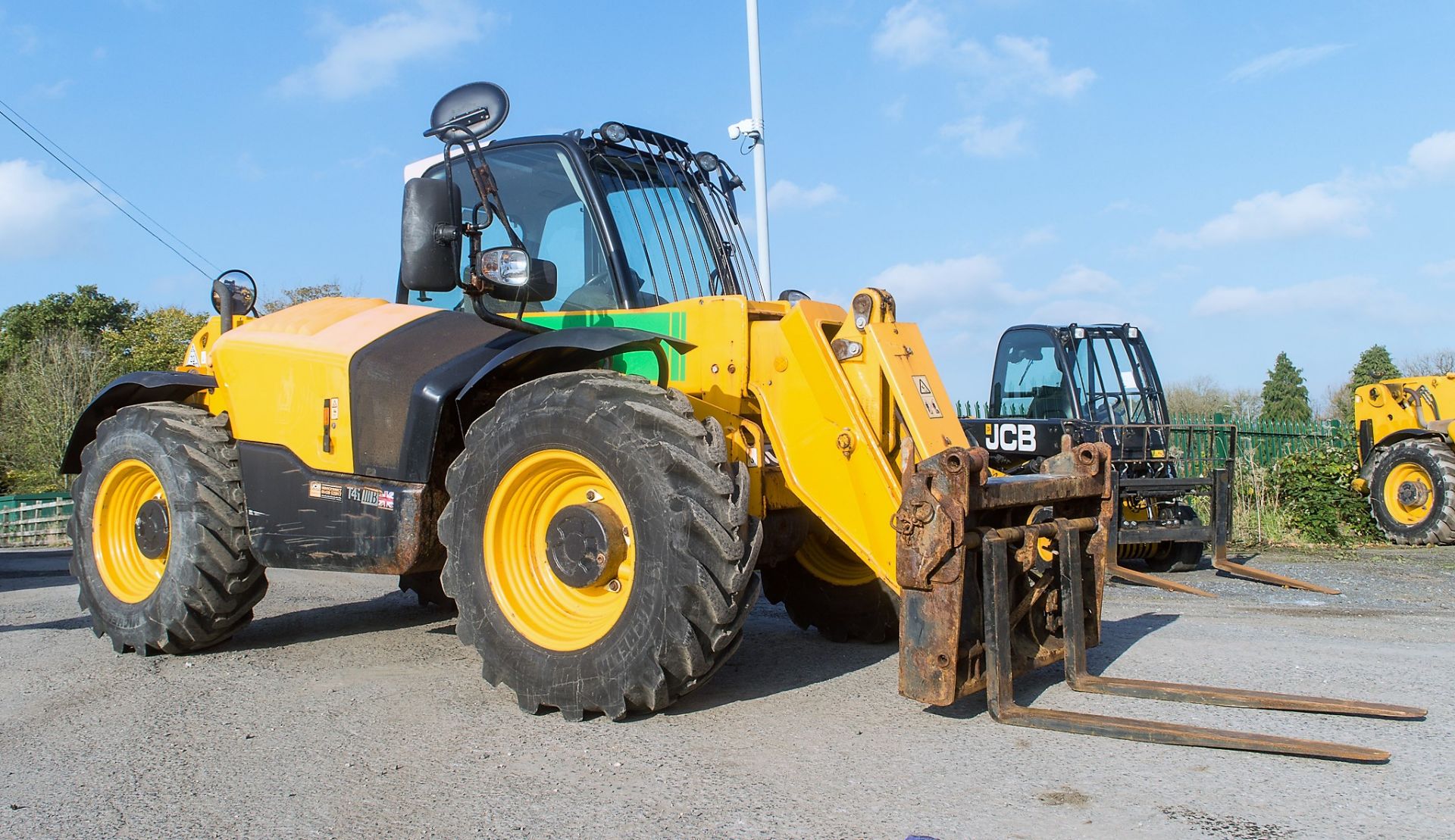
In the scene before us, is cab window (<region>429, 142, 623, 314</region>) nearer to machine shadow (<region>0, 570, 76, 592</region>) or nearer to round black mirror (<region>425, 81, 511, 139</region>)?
round black mirror (<region>425, 81, 511, 139</region>)

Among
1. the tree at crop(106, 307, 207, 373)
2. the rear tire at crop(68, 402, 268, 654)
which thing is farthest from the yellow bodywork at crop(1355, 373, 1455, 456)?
the tree at crop(106, 307, 207, 373)

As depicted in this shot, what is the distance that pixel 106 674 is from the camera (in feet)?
18.3

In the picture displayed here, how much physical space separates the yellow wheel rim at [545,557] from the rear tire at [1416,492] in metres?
12.8

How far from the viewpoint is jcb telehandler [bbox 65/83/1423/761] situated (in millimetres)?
4152

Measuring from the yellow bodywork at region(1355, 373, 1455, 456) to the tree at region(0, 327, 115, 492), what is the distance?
28.8 metres

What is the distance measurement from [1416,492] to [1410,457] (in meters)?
0.45

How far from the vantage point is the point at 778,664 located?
5.52m

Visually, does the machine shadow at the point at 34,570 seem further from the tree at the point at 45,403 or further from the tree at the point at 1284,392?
the tree at the point at 1284,392

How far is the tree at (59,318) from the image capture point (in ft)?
122

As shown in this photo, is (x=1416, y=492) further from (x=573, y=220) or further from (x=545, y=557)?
(x=545, y=557)

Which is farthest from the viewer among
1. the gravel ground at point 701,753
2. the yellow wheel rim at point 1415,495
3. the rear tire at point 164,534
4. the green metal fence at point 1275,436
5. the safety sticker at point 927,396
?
the green metal fence at point 1275,436

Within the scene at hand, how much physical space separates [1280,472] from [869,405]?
1191cm

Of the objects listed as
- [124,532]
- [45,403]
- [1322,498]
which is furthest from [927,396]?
[45,403]

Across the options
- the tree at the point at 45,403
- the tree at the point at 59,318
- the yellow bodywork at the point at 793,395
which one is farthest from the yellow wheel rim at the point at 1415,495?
the tree at the point at 59,318
